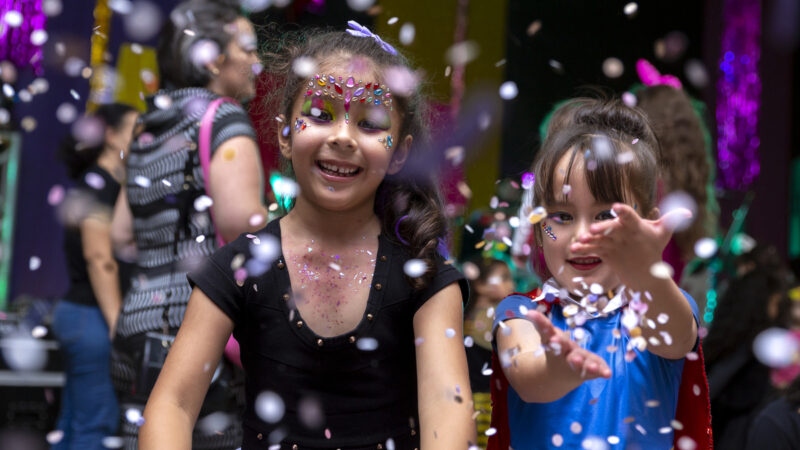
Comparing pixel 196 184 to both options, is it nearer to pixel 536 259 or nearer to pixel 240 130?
pixel 240 130

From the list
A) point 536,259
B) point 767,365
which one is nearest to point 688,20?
point 767,365

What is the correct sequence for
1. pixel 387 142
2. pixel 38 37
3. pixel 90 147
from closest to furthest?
pixel 387 142, pixel 90 147, pixel 38 37

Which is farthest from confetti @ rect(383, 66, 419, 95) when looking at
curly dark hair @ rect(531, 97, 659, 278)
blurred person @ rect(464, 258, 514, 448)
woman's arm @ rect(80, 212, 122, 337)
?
woman's arm @ rect(80, 212, 122, 337)

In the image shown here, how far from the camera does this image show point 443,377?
1.43 m

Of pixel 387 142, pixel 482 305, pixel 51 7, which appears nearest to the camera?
pixel 387 142

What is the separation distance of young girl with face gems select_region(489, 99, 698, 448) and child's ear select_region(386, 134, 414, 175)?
239 mm

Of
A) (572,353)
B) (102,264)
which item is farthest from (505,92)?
(572,353)

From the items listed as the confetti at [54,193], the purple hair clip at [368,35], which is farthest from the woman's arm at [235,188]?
the confetti at [54,193]

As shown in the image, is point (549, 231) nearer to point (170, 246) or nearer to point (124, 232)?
point (170, 246)

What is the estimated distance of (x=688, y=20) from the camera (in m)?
5.46

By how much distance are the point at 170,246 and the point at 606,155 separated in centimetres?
89

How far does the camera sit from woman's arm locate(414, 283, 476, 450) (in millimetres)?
1396

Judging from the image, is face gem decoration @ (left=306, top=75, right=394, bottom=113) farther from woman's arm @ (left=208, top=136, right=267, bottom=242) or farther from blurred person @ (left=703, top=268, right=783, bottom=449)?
blurred person @ (left=703, top=268, right=783, bottom=449)

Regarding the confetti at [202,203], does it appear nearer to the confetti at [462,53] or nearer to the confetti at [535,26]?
the confetti at [535,26]
